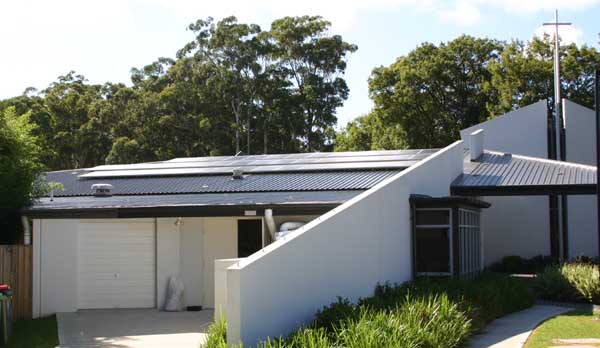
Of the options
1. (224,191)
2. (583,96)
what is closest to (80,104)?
(583,96)

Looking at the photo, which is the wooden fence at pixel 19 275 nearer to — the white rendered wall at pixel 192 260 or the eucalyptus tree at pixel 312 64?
the white rendered wall at pixel 192 260

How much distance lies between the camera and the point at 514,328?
1461 cm

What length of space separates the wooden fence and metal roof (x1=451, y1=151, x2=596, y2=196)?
1246 centimetres

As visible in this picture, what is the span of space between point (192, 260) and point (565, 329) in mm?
8786

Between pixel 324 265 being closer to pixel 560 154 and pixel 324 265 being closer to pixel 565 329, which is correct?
pixel 565 329

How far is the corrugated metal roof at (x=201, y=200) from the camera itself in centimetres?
1773

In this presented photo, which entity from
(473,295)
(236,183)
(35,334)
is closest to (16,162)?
(35,334)

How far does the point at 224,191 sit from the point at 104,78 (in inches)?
1530

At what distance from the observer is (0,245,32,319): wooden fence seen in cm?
1675

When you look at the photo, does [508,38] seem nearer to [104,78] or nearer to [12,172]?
[104,78]

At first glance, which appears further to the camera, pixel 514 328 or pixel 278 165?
pixel 278 165

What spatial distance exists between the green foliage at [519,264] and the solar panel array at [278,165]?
6.66 m

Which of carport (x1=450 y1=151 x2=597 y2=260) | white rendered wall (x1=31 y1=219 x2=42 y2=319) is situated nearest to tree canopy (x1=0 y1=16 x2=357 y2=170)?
carport (x1=450 y1=151 x2=597 y2=260)

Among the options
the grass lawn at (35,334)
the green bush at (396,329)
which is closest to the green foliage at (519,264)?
the green bush at (396,329)
